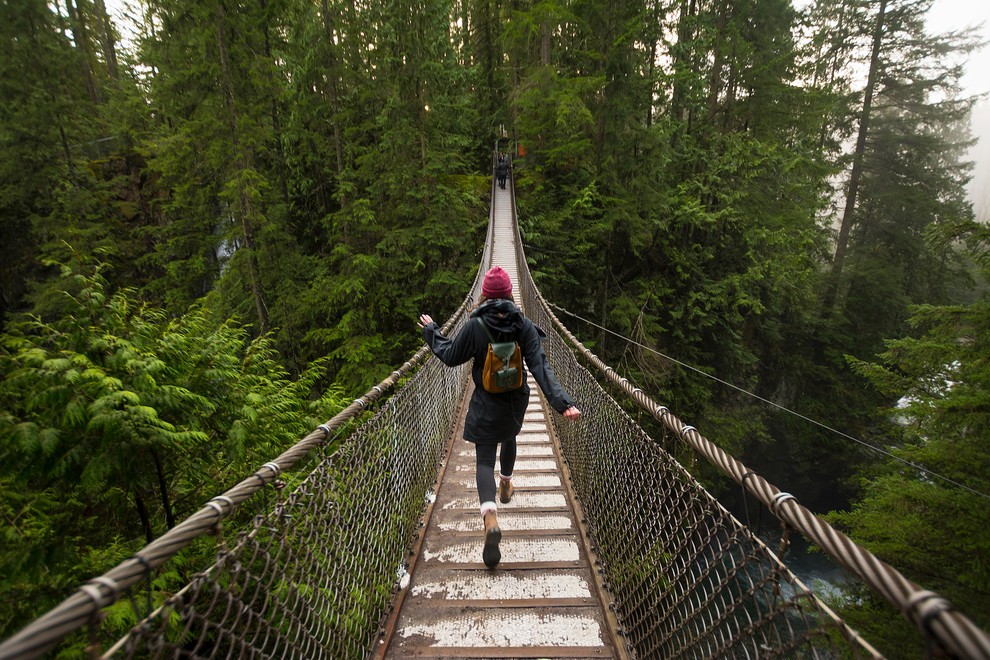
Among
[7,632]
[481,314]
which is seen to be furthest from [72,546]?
[481,314]

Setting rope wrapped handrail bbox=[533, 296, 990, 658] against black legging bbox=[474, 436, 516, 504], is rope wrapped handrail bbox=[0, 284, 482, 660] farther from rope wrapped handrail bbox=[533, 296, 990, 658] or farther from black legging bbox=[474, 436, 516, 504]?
rope wrapped handrail bbox=[533, 296, 990, 658]

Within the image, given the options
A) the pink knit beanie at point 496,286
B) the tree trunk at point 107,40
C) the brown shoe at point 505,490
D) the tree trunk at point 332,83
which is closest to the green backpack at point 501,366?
the pink knit beanie at point 496,286

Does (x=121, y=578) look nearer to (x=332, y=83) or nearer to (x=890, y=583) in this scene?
(x=890, y=583)

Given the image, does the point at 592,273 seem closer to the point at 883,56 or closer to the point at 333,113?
the point at 333,113

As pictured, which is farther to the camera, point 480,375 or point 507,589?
point 480,375

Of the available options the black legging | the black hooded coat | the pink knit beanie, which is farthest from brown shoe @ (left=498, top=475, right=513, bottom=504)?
the pink knit beanie

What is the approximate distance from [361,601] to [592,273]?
32.5 feet


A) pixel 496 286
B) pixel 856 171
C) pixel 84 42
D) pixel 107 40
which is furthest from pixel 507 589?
pixel 107 40

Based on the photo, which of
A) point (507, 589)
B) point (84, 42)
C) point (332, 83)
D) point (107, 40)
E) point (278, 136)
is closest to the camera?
point (507, 589)

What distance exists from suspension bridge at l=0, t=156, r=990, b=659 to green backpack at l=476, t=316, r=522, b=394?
0.50 m

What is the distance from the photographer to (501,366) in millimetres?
1937

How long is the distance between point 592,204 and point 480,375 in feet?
28.4

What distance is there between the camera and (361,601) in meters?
1.67

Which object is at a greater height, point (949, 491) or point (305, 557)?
point (305, 557)
